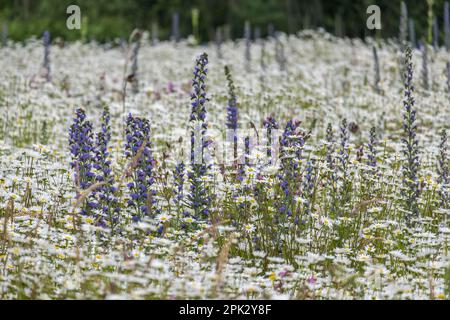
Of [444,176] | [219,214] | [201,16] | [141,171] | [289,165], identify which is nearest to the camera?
[289,165]

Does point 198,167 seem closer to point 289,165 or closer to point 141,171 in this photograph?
point 141,171

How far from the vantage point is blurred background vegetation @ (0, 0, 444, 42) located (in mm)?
19953

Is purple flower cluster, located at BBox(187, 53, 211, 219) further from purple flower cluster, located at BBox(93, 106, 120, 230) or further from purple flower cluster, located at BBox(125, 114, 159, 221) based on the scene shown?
purple flower cluster, located at BBox(93, 106, 120, 230)

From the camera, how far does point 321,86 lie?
37.3ft

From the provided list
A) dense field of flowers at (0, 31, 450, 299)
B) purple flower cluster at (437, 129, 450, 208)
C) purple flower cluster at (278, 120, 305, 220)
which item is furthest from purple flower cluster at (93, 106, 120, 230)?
purple flower cluster at (437, 129, 450, 208)

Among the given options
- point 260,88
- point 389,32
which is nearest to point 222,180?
point 260,88

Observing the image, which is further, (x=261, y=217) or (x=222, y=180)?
(x=222, y=180)

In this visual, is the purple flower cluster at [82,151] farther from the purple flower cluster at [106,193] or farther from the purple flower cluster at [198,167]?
the purple flower cluster at [198,167]

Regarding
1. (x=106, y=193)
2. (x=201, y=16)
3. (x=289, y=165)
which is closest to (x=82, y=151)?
(x=106, y=193)

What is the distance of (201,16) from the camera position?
25641mm

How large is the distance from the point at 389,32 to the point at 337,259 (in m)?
16.2

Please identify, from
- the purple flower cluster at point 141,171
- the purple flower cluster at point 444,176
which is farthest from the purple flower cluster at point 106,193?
the purple flower cluster at point 444,176
